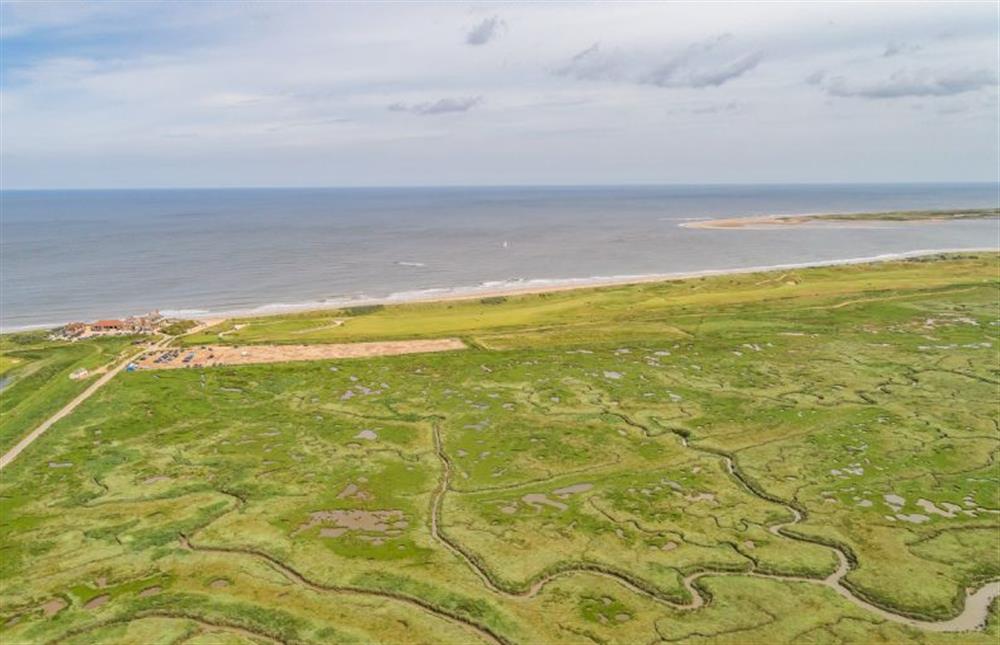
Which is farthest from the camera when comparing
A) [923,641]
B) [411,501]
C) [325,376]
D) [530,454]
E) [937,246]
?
[937,246]

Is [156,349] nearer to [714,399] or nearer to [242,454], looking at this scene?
[242,454]

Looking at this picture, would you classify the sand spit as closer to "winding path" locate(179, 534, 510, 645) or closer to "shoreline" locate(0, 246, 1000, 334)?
"shoreline" locate(0, 246, 1000, 334)

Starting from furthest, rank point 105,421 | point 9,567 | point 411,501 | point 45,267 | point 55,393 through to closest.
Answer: point 45,267, point 55,393, point 105,421, point 411,501, point 9,567

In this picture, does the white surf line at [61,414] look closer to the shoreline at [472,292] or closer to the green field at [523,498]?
the green field at [523,498]

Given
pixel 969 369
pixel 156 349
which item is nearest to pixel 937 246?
pixel 969 369

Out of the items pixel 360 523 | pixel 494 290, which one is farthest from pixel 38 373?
pixel 494 290
